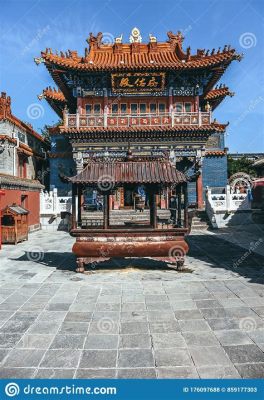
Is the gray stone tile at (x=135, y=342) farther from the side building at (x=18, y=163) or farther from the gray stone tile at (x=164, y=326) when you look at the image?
the side building at (x=18, y=163)

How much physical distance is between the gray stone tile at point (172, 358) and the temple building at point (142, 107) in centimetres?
1462

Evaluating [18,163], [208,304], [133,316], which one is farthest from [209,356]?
[18,163]

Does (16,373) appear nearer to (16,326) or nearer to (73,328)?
(73,328)

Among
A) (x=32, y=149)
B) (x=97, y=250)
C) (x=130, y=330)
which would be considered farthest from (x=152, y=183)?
(x=32, y=149)

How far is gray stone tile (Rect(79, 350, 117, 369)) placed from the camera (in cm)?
332

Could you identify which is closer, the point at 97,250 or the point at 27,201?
the point at 97,250

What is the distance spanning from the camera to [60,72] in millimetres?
18609

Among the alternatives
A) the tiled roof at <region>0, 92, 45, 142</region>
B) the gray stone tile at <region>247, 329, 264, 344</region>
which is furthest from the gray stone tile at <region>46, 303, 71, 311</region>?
the tiled roof at <region>0, 92, 45, 142</region>

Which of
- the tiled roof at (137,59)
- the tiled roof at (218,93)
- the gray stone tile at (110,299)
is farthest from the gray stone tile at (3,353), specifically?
the tiled roof at (218,93)

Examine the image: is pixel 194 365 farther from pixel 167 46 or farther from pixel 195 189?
pixel 167 46

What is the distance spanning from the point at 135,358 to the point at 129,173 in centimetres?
496

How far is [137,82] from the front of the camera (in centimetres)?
1927

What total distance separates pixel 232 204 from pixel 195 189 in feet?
10.6

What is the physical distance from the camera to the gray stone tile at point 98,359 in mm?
3324
